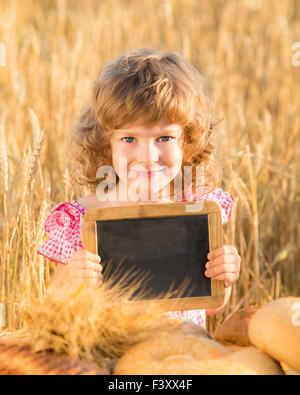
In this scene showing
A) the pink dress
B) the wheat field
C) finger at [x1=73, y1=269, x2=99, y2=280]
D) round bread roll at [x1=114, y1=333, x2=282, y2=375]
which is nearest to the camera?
round bread roll at [x1=114, y1=333, x2=282, y2=375]

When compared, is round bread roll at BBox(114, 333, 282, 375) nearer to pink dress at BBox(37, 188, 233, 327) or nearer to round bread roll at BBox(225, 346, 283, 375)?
round bread roll at BBox(225, 346, 283, 375)

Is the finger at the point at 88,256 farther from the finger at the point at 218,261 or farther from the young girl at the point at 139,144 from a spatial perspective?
the finger at the point at 218,261

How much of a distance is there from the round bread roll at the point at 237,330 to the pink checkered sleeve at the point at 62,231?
1.43ft

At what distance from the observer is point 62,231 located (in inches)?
47.1

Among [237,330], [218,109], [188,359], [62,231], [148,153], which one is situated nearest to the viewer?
[188,359]

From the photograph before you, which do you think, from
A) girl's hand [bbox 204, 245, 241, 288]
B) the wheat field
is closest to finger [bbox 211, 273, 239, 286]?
girl's hand [bbox 204, 245, 241, 288]

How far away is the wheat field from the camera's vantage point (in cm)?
132

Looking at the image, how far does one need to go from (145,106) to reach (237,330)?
0.49 metres

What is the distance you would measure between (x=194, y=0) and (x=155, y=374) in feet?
10.1

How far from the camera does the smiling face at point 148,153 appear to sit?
42.7 inches

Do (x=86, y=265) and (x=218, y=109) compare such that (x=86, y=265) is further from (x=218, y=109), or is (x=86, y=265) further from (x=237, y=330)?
(x=218, y=109)

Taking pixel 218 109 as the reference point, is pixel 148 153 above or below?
below

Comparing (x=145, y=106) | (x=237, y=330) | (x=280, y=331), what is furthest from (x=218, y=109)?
(x=280, y=331)

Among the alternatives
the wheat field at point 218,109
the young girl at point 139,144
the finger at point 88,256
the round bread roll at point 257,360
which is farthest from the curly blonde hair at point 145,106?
the round bread roll at point 257,360
